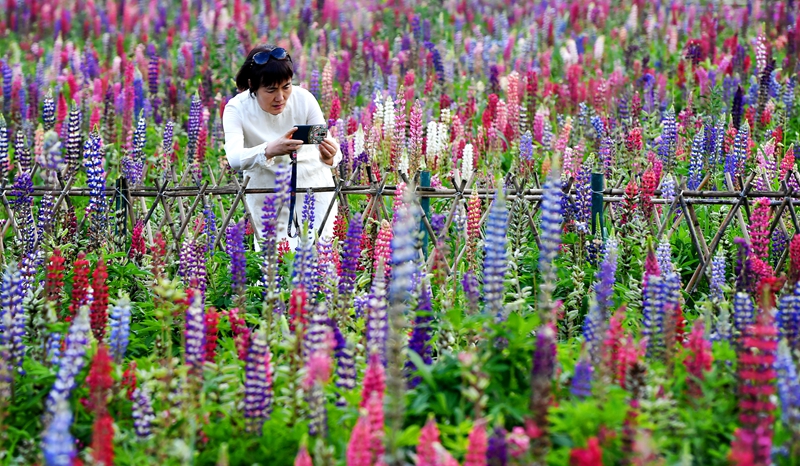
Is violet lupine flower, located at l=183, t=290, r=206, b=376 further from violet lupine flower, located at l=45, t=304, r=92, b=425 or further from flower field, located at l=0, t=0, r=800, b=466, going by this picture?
violet lupine flower, located at l=45, t=304, r=92, b=425

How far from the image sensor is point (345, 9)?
1733 cm

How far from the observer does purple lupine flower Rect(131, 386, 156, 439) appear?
3.65 metres

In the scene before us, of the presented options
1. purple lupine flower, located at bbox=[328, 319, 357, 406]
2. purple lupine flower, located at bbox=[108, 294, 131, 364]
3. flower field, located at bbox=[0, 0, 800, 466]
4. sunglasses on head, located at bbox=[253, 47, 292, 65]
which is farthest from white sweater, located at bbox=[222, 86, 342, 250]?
purple lupine flower, located at bbox=[328, 319, 357, 406]

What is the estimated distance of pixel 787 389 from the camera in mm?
3207

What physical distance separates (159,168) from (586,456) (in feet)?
22.6

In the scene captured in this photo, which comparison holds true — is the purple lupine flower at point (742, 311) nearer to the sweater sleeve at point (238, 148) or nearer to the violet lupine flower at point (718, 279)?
the violet lupine flower at point (718, 279)

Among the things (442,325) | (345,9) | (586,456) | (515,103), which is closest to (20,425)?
(442,325)

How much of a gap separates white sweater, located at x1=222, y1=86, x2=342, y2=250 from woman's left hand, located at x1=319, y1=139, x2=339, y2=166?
0.09 m

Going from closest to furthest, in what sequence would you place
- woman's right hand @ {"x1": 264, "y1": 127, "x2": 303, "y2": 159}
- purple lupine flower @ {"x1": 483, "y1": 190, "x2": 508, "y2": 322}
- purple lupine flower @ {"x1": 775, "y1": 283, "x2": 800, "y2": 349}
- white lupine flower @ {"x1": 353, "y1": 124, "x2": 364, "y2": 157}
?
purple lupine flower @ {"x1": 775, "y1": 283, "x2": 800, "y2": 349} < purple lupine flower @ {"x1": 483, "y1": 190, "x2": 508, "y2": 322} < woman's right hand @ {"x1": 264, "y1": 127, "x2": 303, "y2": 159} < white lupine flower @ {"x1": 353, "y1": 124, "x2": 364, "y2": 157}

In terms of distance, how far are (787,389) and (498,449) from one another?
38.9 inches

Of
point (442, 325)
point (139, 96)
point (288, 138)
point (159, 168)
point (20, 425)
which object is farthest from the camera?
point (139, 96)

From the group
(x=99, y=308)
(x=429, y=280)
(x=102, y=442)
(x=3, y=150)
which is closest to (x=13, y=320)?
(x=99, y=308)

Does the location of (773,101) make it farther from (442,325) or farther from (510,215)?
(442,325)

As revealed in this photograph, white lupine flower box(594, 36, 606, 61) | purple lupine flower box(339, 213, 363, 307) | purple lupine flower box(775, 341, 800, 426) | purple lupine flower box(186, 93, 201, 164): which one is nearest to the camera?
purple lupine flower box(775, 341, 800, 426)
